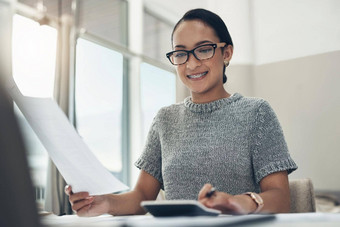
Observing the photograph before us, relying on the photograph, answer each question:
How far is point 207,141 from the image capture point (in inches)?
46.3

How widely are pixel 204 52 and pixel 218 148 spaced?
30 cm

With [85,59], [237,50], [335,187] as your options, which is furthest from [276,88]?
[85,59]

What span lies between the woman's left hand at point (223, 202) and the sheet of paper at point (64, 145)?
218 millimetres

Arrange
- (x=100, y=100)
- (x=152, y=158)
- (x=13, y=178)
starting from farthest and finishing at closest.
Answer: (x=100, y=100) < (x=152, y=158) < (x=13, y=178)

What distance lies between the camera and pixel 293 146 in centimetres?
369

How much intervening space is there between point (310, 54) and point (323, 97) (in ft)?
1.62

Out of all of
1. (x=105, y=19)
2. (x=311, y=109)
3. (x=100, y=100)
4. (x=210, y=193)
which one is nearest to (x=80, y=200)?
(x=210, y=193)

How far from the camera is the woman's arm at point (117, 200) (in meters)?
0.92

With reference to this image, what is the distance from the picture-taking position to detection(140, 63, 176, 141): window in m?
5.01

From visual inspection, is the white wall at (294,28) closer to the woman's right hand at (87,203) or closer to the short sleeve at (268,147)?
the short sleeve at (268,147)

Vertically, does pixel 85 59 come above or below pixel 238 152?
above

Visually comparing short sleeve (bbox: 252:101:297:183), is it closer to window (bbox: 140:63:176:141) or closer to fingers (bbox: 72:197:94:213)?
fingers (bbox: 72:197:94:213)

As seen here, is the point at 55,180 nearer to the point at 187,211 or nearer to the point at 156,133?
the point at 156,133

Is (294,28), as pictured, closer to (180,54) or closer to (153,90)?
(153,90)
